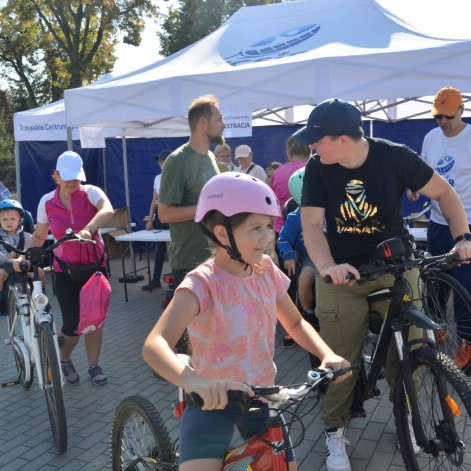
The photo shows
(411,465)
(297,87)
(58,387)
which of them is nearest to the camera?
(411,465)

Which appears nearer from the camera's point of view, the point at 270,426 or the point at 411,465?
the point at 270,426

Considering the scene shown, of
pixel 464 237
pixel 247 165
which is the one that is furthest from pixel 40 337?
pixel 247 165

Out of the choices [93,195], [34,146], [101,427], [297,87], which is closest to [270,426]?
[101,427]

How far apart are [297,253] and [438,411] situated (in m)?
2.22

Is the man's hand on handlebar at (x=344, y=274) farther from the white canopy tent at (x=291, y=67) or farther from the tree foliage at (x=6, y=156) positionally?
the tree foliage at (x=6, y=156)

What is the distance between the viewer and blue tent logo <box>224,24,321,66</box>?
19.9 ft

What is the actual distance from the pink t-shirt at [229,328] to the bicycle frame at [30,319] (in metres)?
1.96

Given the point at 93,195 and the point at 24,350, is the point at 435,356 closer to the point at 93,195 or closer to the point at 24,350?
the point at 93,195

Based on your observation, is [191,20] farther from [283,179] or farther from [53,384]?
[53,384]

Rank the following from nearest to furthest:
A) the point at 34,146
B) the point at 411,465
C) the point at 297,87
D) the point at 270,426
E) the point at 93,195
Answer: the point at 270,426
the point at 411,465
the point at 93,195
the point at 297,87
the point at 34,146

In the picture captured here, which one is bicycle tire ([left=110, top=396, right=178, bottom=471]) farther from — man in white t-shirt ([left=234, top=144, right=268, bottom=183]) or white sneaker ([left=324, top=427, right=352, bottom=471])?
man in white t-shirt ([left=234, top=144, right=268, bottom=183])

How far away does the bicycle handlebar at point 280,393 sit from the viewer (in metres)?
1.46

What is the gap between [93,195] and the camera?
4.30 metres

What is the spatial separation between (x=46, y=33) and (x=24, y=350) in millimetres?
24519
